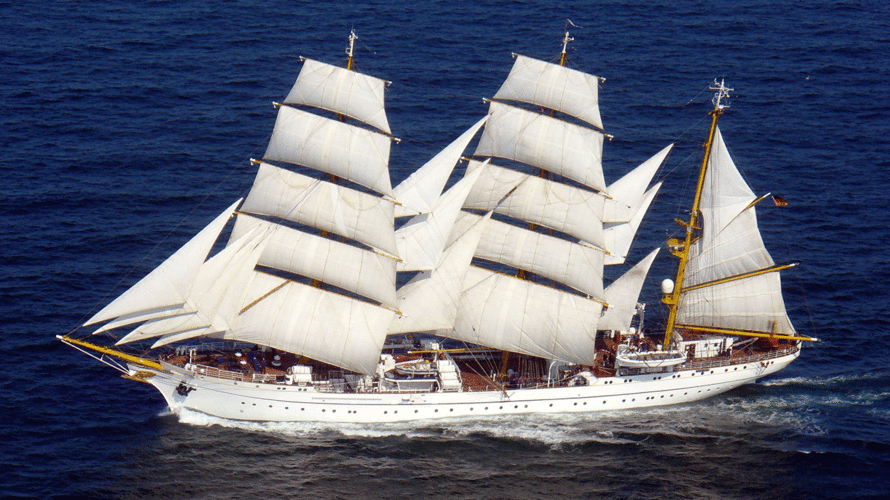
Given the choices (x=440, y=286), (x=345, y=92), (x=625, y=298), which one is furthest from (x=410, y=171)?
(x=625, y=298)

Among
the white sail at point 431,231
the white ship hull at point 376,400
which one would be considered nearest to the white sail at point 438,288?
the white sail at point 431,231

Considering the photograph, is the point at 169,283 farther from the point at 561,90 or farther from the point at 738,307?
the point at 738,307

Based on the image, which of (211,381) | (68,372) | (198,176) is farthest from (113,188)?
(211,381)

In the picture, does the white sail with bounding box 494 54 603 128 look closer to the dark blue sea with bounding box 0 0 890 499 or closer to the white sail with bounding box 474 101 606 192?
the white sail with bounding box 474 101 606 192

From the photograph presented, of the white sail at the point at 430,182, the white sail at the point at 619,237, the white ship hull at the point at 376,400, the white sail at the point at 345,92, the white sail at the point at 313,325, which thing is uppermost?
the white sail at the point at 345,92

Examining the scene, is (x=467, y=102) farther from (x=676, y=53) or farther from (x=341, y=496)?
(x=341, y=496)

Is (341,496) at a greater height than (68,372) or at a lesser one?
lesser

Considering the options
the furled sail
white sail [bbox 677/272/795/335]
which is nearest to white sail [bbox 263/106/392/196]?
the furled sail

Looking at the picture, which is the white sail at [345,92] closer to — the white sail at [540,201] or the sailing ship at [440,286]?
the sailing ship at [440,286]
